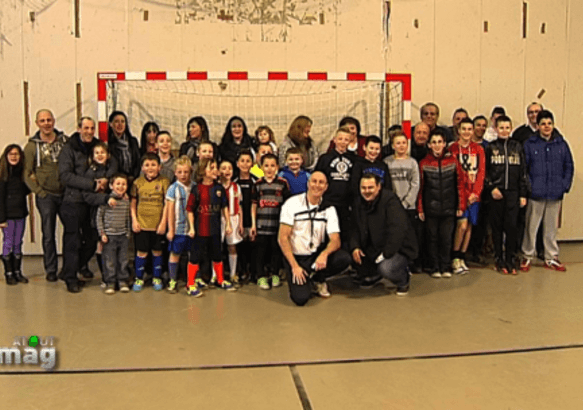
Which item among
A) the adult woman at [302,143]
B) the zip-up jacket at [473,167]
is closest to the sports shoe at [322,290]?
the adult woman at [302,143]

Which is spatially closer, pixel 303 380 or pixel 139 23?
pixel 303 380

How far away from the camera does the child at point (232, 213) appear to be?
520cm

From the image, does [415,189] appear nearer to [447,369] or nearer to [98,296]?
[447,369]

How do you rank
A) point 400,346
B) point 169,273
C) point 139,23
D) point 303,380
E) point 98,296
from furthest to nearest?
point 139,23, point 169,273, point 98,296, point 400,346, point 303,380

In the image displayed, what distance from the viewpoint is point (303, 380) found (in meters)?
3.18

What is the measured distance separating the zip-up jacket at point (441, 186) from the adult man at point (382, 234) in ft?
2.09

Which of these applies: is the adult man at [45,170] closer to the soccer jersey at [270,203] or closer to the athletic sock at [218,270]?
the athletic sock at [218,270]

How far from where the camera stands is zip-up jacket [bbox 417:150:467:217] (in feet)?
18.3

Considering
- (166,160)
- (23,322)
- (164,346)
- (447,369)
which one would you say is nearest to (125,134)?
(166,160)

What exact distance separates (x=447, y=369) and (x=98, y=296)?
9.99ft

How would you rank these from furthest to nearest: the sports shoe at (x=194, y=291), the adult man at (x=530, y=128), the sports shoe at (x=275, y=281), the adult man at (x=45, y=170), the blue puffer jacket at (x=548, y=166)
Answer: the adult man at (x=530, y=128) < the blue puffer jacket at (x=548, y=166) < the adult man at (x=45, y=170) < the sports shoe at (x=275, y=281) < the sports shoe at (x=194, y=291)

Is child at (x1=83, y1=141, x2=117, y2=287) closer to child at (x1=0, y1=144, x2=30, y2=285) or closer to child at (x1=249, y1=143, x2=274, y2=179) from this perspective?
child at (x1=0, y1=144, x2=30, y2=285)

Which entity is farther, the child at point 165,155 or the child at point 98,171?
the child at point 165,155

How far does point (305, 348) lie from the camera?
12.0 feet
